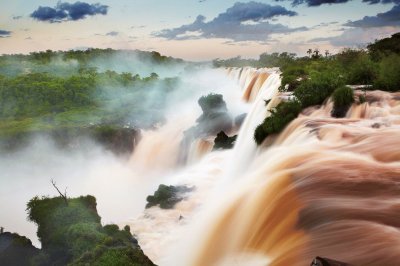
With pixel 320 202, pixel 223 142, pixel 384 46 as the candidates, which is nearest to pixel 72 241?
pixel 320 202

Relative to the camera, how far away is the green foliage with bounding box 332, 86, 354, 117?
1883 cm

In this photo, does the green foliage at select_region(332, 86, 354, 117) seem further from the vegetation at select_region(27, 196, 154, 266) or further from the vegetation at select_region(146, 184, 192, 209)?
the vegetation at select_region(27, 196, 154, 266)

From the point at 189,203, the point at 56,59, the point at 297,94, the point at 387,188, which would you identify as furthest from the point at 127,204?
the point at 56,59

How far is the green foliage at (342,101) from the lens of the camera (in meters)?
18.8

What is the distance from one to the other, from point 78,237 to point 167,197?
7599 millimetres

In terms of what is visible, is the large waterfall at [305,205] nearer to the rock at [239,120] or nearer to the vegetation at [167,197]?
the vegetation at [167,197]

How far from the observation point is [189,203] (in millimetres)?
19562

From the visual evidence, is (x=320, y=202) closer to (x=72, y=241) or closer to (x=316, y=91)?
(x=72, y=241)

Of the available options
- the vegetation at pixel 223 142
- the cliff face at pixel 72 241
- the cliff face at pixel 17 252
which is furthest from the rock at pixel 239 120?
the cliff face at pixel 17 252

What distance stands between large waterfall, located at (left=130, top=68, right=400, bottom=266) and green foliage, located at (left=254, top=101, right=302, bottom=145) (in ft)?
1.49

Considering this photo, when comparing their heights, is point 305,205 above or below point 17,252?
above

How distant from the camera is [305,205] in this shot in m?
10.2

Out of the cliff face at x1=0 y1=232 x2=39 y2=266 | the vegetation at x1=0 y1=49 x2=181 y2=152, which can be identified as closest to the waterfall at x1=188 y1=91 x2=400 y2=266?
the cliff face at x1=0 y1=232 x2=39 y2=266

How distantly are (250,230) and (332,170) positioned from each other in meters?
3.03
